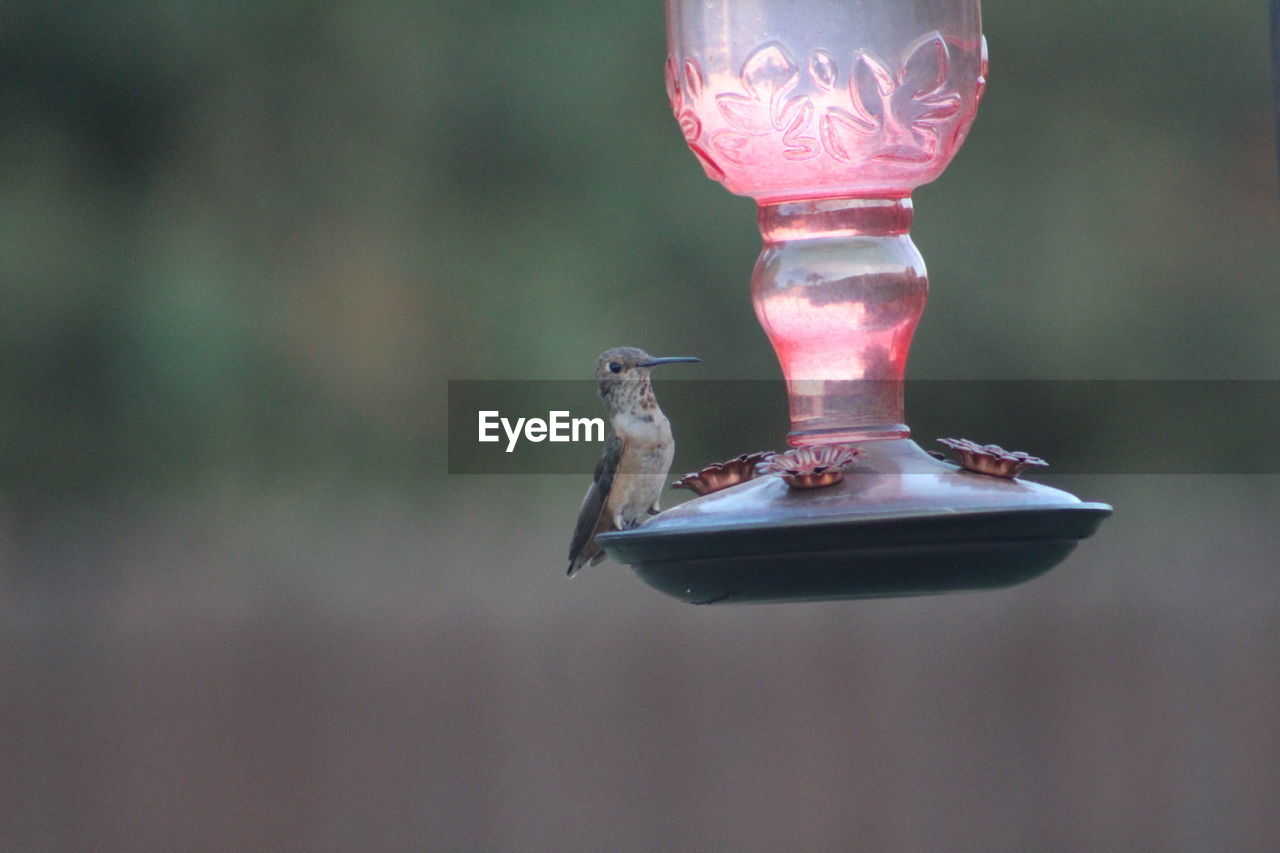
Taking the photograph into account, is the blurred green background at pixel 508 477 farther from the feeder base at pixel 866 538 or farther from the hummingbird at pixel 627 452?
the feeder base at pixel 866 538

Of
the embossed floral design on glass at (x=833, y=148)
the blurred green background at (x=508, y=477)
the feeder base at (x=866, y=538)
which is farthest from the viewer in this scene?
the blurred green background at (x=508, y=477)

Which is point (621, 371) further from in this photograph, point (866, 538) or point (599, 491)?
point (866, 538)

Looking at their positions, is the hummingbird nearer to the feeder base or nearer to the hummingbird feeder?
the hummingbird feeder

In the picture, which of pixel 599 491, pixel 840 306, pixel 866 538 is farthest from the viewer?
pixel 599 491

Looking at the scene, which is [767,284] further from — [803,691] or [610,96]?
[610,96]

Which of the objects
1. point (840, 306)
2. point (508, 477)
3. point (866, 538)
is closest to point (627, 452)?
point (840, 306)

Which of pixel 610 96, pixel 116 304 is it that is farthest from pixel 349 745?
pixel 610 96

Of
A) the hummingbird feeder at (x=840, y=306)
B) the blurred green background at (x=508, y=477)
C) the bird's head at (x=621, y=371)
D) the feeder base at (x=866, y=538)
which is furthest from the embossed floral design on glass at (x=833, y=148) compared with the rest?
the blurred green background at (x=508, y=477)
